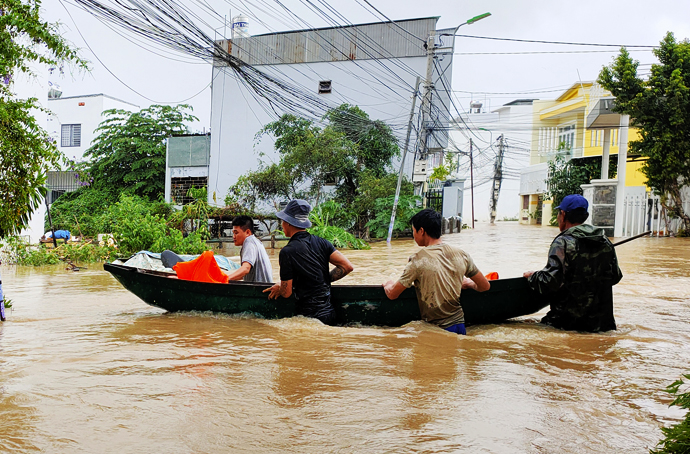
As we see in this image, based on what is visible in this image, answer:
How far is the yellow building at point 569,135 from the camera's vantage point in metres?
21.1

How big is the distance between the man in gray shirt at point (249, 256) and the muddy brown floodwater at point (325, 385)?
57 cm

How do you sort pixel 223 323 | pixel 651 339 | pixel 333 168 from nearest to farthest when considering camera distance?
1. pixel 651 339
2. pixel 223 323
3. pixel 333 168

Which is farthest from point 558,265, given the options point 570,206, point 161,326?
point 161,326

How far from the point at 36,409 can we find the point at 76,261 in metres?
12.3

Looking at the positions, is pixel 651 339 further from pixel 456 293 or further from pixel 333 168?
pixel 333 168

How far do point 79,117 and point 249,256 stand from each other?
1152 inches

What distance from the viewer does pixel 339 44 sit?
26.3m

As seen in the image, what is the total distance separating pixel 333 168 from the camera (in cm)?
2245

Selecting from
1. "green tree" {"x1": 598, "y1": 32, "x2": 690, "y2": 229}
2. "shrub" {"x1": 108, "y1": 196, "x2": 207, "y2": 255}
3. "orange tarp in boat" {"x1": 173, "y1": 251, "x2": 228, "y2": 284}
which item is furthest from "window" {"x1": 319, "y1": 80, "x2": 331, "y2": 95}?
"orange tarp in boat" {"x1": 173, "y1": 251, "x2": 228, "y2": 284}

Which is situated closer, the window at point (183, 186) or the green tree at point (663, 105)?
the green tree at point (663, 105)

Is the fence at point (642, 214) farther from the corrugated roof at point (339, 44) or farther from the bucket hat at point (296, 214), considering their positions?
the bucket hat at point (296, 214)

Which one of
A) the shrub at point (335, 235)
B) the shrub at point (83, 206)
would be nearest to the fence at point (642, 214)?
the shrub at point (335, 235)

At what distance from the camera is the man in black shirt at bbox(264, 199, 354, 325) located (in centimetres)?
581

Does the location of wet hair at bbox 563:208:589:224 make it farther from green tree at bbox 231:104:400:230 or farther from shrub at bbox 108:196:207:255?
green tree at bbox 231:104:400:230
